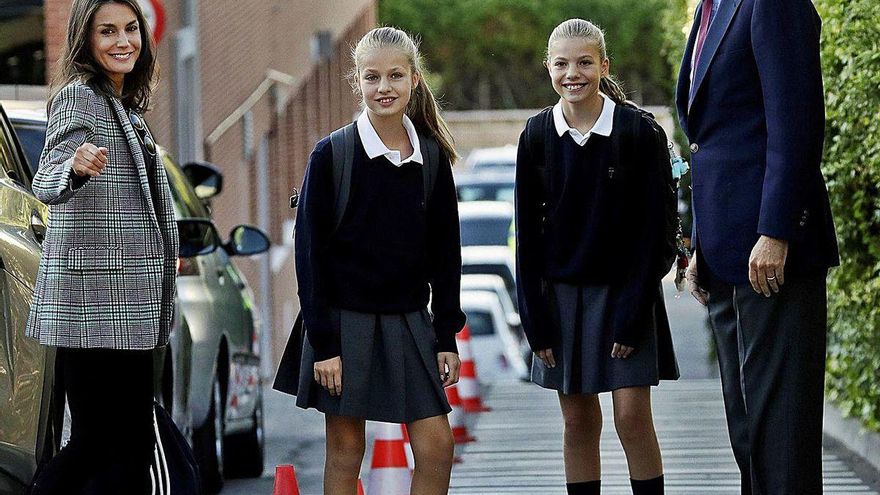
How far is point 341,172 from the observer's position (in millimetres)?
5656

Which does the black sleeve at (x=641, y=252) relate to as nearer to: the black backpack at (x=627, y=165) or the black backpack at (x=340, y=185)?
the black backpack at (x=627, y=165)

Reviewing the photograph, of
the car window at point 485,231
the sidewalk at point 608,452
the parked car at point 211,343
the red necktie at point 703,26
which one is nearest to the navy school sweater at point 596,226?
the red necktie at point 703,26

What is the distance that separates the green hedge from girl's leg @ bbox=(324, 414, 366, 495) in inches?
113

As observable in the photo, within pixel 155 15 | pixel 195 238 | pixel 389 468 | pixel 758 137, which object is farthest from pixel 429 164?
pixel 155 15

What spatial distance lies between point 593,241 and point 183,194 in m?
3.46

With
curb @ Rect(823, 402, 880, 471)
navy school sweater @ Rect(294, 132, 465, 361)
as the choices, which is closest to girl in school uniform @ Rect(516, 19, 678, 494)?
navy school sweater @ Rect(294, 132, 465, 361)

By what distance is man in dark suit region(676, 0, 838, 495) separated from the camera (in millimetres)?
5184

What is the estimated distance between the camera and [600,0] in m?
63.2

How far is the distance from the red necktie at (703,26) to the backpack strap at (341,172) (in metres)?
1.07

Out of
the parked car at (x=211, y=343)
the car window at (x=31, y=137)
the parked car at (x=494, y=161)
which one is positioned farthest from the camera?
the parked car at (x=494, y=161)

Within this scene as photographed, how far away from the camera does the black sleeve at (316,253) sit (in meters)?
5.55

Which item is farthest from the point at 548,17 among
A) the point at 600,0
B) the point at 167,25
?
the point at 167,25

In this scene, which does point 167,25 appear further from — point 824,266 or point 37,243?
point 824,266

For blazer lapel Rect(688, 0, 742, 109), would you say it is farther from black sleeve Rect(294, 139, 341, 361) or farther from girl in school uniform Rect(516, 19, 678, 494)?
black sleeve Rect(294, 139, 341, 361)
